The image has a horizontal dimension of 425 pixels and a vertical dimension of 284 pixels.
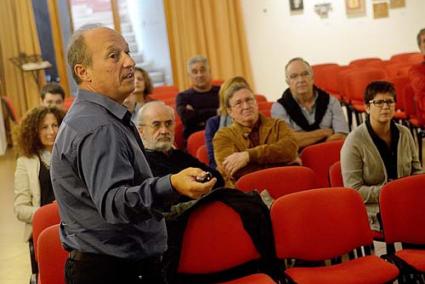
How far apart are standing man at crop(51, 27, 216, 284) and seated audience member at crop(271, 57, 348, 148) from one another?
10.0 ft

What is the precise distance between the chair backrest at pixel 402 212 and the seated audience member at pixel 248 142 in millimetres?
1031

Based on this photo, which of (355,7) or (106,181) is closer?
(106,181)

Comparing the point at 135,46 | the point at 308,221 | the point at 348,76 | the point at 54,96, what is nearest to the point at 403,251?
the point at 308,221

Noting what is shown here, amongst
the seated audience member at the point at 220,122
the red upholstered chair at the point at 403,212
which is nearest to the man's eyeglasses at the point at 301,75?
the seated audience member at the point at 220,122

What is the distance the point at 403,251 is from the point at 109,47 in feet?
6.57

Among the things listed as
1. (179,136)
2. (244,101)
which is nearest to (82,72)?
(244,101)

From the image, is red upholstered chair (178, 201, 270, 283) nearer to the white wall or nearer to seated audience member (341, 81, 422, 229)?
seated audience member (341, 81, 422, 229)

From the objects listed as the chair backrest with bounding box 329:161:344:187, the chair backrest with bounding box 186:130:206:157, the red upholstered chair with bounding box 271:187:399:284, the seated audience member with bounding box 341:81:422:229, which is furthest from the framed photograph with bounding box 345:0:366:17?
the red upholstered chair with bounding box 271:187:399:284

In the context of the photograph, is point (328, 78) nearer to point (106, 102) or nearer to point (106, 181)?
point (106, 102)

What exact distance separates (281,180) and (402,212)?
0.70m

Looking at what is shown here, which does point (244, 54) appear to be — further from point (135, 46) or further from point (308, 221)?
point (308, 221)

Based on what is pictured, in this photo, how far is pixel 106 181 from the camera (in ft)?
5.35

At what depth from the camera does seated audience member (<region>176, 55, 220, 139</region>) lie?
19.5 feet

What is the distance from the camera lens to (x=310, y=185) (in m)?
3.58
